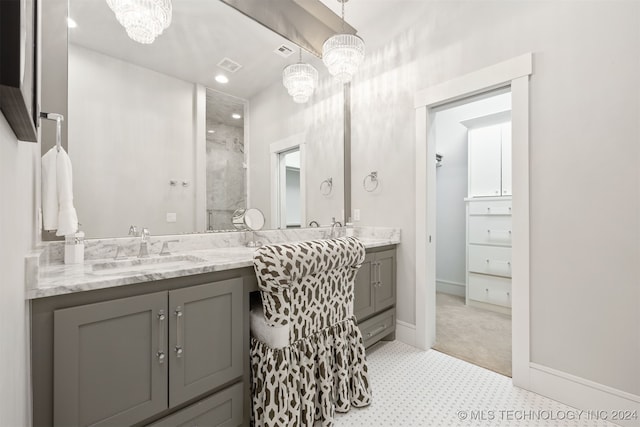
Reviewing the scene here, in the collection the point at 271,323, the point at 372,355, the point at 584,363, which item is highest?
the point at 271,323

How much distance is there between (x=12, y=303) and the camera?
2.21 ft

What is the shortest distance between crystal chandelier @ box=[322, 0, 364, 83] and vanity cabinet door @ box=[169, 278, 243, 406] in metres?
1.68

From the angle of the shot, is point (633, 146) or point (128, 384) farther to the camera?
point (633, 146)

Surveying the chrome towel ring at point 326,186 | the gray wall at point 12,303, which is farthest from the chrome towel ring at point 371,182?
the gray wall at point 12,303

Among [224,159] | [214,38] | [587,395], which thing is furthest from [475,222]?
[214,38]

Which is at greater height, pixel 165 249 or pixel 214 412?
pixel 165 249

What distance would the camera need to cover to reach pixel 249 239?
2145 mm

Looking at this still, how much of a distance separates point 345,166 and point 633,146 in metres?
1.94

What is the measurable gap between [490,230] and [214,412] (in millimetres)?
3241

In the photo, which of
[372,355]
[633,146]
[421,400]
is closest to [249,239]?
[372,355]

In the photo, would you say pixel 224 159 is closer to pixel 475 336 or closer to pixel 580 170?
pixel 580 170

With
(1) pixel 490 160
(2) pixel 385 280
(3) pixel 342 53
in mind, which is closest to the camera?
(3) pixel 342 53

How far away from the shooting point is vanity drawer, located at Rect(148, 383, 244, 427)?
1214 mm

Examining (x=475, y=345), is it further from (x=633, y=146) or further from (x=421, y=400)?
(x=633, y=146)
